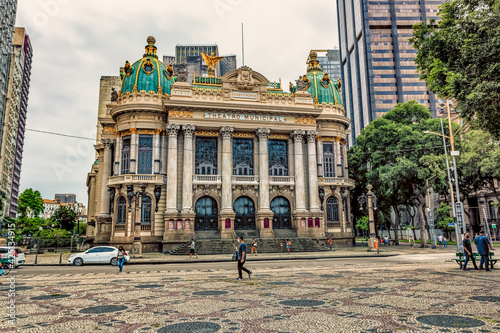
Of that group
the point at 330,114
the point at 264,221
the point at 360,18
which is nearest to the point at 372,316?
the point at 264,221

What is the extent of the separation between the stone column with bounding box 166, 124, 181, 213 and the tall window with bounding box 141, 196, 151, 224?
92.2 inches

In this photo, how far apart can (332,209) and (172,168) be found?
62.1ft

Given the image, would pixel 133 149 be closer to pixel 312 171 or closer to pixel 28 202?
pixel 312 171

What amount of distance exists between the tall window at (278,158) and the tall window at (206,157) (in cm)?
648

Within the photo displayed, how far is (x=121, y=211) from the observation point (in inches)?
1518

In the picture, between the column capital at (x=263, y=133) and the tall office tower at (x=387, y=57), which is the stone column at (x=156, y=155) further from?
the tall office tower at (x=387, y=57)

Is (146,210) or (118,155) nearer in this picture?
(146,210)

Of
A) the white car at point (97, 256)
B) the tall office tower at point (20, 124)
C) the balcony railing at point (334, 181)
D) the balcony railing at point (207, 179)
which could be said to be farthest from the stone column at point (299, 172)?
the tall office tower at point (20, 124)

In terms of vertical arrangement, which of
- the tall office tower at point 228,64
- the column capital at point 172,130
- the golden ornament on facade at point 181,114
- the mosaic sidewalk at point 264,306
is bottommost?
the mosaic sidewalk at point 264,306

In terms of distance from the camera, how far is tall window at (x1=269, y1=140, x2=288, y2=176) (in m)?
42.2

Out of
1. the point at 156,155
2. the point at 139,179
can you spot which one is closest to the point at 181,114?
the point at 156,155

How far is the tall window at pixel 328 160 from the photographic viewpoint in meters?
43.9

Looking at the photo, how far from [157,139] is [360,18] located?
98.7m

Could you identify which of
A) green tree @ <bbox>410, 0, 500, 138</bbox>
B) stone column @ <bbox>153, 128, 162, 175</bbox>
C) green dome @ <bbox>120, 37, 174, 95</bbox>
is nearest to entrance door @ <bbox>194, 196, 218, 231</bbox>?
stone column @ <bbox>153, 128, 162, 175</bbox>
